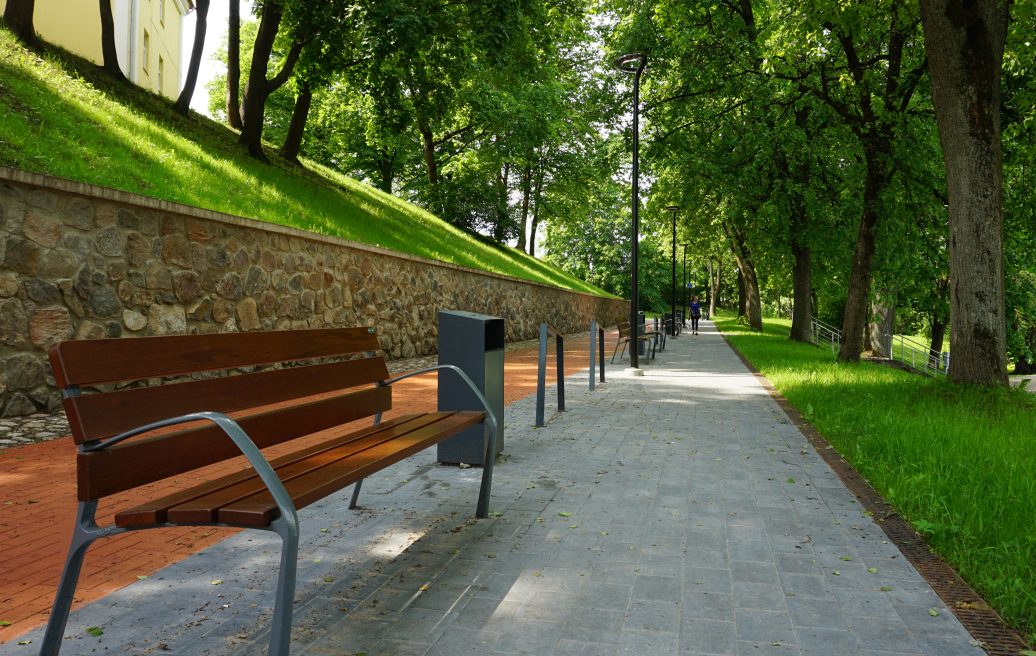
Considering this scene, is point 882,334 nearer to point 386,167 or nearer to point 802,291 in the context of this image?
point 802,291

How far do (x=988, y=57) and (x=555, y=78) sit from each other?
83.5ft

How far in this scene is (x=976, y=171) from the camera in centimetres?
865

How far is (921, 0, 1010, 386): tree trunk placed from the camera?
865 centimetres

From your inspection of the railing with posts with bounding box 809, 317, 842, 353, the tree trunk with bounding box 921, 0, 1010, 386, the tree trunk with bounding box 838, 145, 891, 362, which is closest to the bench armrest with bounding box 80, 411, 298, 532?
the tree trunk with bounding box 921, 0, 1010, 386

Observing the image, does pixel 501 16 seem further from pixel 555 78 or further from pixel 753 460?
pixel 555 78

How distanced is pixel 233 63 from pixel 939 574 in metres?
19.0

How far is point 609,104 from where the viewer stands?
1891 centimetres

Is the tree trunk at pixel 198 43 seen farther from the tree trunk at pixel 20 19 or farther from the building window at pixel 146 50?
the building window at pixel 146 50

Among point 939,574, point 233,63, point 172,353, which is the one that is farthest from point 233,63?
point 939,574

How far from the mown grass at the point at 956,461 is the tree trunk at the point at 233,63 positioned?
14.5 m

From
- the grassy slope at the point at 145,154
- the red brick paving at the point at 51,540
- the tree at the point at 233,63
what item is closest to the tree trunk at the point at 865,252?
the grassy slope at the point at 145,154

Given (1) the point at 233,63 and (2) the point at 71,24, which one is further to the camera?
(2) the point at 71,24

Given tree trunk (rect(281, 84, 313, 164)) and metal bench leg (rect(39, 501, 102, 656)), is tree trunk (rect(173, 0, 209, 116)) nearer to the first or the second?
tree trunk (rect(281, 84, 313, 164))

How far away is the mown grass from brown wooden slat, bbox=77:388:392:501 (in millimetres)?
3285
